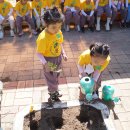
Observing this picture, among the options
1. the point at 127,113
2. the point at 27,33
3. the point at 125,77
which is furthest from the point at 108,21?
the point at 127,113

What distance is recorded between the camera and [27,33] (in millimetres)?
7102

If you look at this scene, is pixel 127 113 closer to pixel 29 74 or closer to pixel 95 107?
pixel 95 107

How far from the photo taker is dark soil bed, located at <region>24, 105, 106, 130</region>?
3.12 m

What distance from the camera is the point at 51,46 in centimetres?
332

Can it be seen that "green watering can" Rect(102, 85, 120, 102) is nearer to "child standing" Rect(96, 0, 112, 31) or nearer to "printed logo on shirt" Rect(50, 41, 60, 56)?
"printed logo on shirt" Rect(50, 41, 60, 56)

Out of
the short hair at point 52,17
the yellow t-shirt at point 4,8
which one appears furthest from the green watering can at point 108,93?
the yellow t-shirt at point 4,8

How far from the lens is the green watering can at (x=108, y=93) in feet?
12.1

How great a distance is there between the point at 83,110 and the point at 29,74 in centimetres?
186

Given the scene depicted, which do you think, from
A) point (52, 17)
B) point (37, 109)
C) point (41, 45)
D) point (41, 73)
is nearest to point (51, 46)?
point (41, 45)

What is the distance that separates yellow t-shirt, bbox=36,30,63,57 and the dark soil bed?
82 centimetres

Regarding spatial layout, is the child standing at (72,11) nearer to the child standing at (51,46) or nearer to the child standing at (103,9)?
the child standing at (103,9)

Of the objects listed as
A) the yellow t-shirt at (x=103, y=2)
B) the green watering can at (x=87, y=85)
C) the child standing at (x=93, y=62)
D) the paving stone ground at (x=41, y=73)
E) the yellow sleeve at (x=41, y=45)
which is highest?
the yellow t-shirt at (x=103, y=2)

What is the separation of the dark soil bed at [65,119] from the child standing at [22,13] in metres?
4.07

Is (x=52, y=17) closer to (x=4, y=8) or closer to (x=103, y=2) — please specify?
(x=4, y=8)
